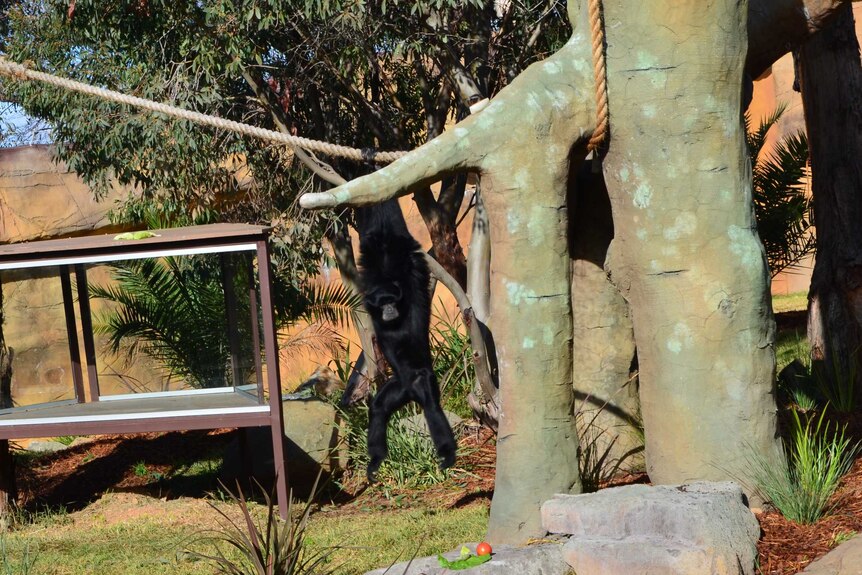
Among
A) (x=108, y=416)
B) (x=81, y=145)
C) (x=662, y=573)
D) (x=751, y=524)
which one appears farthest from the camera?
(x=81, y=145)

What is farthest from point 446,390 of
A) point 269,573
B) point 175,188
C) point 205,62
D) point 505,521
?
point 269,573

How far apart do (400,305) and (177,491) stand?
379 centimetres

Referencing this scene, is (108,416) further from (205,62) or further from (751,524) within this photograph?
(751,524)

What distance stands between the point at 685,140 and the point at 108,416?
511 centimetres

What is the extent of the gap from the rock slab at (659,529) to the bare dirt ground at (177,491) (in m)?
0.27

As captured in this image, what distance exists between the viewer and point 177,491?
29.1 feet

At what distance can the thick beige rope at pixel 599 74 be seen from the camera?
14.2 feet

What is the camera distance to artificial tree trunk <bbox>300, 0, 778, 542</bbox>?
14.6 ft

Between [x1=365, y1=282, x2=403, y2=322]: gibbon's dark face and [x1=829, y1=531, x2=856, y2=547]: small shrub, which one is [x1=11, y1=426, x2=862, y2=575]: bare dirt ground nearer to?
[x1=829, y1=531, x2=856, y2=547]: small shrub

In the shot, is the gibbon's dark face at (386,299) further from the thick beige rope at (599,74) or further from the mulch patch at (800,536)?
the mulch patch at (800,536)

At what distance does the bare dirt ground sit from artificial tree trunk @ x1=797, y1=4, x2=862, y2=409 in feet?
8.44

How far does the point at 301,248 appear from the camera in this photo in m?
9.04

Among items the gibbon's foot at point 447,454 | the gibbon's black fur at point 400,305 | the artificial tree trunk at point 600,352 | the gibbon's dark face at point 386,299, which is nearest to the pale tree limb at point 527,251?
the artificial tree trunk at point 600,352

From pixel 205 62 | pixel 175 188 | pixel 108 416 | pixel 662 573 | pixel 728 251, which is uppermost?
pixel 205 62
